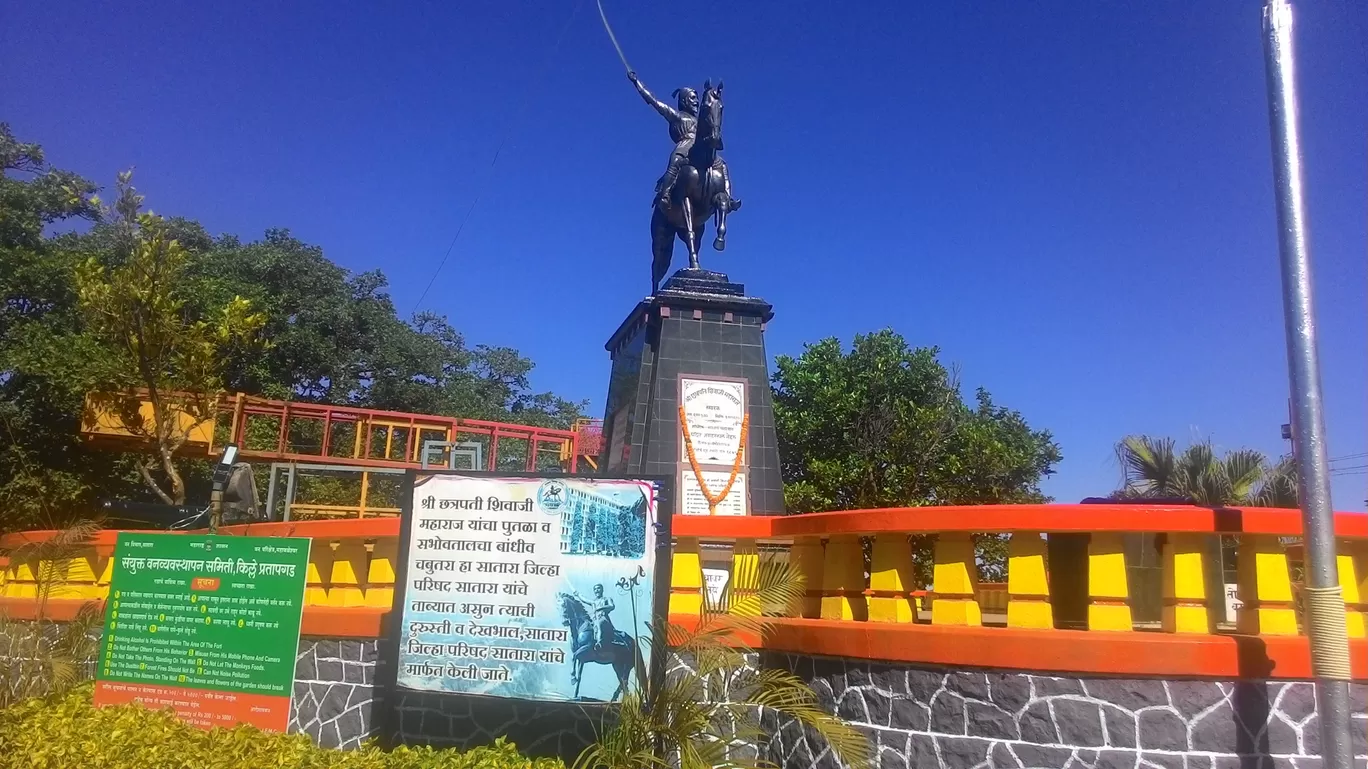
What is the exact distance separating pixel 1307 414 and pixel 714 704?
2991 millimetres

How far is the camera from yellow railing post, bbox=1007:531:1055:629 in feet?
15.4

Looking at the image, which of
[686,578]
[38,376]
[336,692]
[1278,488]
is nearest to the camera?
[686,578]

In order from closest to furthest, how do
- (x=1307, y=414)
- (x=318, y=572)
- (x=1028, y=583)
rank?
(x=1307, y=414) → (x=1028, y=583) → (x=318, y=572)

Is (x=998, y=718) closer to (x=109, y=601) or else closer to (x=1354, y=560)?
(x=1354, y=560)

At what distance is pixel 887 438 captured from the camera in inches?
Result: 875

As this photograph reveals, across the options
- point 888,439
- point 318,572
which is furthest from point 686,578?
point 888,439

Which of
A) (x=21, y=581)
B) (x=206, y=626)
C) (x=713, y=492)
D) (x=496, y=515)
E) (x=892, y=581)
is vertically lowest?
(x=206, y=626)

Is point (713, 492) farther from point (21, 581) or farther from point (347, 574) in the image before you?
point (21, 581)

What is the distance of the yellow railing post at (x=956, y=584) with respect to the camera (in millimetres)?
4852

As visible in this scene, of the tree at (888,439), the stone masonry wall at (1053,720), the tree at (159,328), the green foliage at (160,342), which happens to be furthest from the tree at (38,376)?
the stone masonry wall at (1053,720)

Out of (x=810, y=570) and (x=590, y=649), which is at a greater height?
(x=810, y=570)

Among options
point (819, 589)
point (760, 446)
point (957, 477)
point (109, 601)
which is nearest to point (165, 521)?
point (109, 601)

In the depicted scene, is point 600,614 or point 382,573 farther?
point 382,573

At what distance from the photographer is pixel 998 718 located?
4562 millimetres
